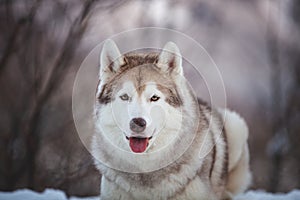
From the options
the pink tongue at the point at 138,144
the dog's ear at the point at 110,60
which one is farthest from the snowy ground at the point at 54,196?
the dog's ear at the point at 110,60

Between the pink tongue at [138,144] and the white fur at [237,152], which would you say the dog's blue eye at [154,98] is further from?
the white fur at [237,152]

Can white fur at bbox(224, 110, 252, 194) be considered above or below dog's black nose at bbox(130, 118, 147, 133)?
below

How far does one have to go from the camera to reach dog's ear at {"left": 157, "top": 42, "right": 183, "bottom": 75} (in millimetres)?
3062

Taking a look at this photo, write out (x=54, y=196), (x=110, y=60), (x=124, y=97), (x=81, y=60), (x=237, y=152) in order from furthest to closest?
(x=81, y=60) < (x=237, y=152) < (x=54, y=196) < (x=110, y=60) < (x=124, y=97)

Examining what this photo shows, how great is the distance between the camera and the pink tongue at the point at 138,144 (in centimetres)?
298

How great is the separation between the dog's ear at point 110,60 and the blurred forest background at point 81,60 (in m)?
0.67

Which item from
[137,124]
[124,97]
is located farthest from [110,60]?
[137,124]

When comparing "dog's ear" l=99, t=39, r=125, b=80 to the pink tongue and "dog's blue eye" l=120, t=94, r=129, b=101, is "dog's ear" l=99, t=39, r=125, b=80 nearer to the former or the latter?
"dog's blue eye" l=120, t=94, r=129, b=101

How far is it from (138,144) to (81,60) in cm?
129

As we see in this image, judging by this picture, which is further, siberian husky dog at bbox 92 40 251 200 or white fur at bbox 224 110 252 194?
white fur at bbox 224 110 252 194

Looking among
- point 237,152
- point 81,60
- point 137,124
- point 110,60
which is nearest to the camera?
point 137,124

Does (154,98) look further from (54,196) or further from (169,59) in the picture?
(54,196)

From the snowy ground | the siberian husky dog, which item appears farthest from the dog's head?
the snowy ground

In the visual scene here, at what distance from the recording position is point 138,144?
3006mm
